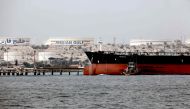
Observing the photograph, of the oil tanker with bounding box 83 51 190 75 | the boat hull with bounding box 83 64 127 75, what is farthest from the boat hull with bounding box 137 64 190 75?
the boat hull with bounding box 83 64 127 75

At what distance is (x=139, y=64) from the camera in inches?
4567

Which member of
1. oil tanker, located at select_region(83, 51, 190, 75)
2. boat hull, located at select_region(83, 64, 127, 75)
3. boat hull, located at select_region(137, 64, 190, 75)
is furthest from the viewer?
boat hull, located at select_region(83, 64, 127, 75)

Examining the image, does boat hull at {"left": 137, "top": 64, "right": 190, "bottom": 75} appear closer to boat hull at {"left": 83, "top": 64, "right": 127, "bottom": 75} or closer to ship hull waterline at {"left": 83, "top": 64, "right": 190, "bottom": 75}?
ship hull waterline at {"left": 83, "top": 64, "right": 190, "bottom": 75}

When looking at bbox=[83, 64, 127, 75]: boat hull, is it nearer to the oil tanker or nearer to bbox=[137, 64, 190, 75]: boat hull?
the oil tanker

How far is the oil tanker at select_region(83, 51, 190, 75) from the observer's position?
4471 inches

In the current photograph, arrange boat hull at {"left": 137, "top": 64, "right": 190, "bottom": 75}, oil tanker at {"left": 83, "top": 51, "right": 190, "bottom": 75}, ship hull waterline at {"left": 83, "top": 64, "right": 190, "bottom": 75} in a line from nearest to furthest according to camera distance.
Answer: boat hull at {"left": 137, "top": 64, "right": 190, "bottom": 75} < ship hull waterline at {"left": 83, "top": 64, "right": 190, "bottom": 75} < oil tanker at {"left": 83, "top": 51, "right": 190, "bottom": 75}

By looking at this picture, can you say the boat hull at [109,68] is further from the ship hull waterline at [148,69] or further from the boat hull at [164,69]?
the boat hull at [164,69]

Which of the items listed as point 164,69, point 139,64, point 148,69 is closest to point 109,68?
point 139,64

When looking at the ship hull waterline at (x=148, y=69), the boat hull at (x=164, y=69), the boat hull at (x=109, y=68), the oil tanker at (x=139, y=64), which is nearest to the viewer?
the boat hull at (x=164, y=69)

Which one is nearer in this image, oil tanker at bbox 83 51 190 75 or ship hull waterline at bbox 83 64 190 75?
ship hull waterline at bbox 83 64 190 75

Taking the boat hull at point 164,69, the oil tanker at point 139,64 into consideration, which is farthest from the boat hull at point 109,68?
the boat hull at point 164,69

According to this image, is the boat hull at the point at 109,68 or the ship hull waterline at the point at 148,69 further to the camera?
the boat hull at the point at 109,68

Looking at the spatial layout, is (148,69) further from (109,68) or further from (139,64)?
(109,68)

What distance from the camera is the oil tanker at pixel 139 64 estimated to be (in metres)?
114
